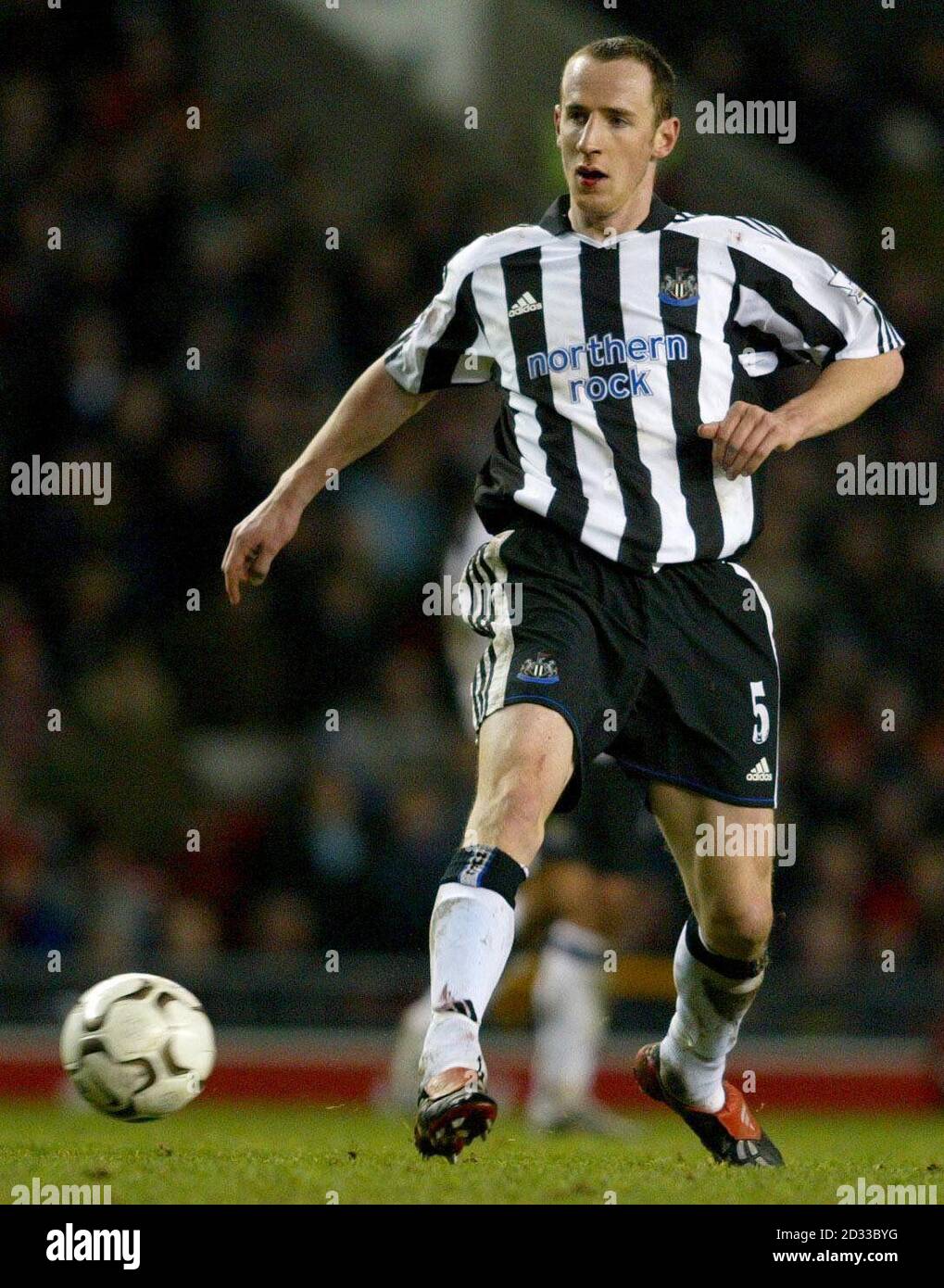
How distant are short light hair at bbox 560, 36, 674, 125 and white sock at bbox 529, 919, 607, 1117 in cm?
364

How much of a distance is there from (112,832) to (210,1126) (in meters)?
2.46

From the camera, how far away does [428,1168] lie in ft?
15.9

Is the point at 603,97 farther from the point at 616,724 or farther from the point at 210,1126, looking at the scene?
the point at 210,1126

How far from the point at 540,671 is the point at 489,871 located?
1.56 feet

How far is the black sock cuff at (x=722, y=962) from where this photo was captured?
524 cm

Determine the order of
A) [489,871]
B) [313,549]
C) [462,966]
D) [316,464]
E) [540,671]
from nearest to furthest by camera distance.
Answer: [462,966]
[489,871]
[540,671]
[316,464]
[313,549]

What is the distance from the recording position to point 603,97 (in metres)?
4.98

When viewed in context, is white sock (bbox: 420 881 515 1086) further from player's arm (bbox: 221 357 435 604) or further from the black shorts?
player's arm (bbox: 221 357 435 604)

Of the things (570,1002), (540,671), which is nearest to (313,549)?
(570,1002)

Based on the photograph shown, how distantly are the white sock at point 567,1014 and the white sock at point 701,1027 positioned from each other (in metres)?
2.49

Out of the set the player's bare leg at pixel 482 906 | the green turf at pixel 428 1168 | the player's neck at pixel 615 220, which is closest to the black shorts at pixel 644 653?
the player's bare leg at pixel 482 906

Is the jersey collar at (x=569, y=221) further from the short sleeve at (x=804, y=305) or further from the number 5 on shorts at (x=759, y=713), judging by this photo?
the number 5 on shorts at (x=759, y=713)

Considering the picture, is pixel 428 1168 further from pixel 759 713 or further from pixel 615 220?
pixel 615 220
